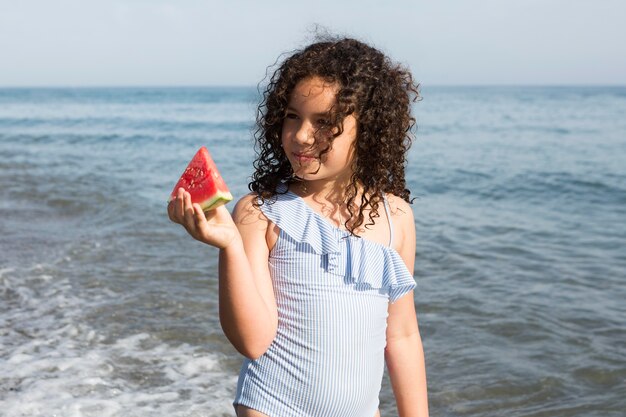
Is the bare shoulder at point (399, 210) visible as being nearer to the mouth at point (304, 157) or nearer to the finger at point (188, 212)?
the mouth at point (304, 157)

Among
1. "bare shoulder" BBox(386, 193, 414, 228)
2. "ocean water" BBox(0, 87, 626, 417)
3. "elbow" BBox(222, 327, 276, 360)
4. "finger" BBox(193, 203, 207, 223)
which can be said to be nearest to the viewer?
"finger" BBox(193, 203, 207, 223)

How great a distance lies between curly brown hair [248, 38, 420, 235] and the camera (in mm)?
2514

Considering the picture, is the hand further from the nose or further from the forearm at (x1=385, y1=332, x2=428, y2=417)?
the forearm at (x1=385, y1=332, x2=428, y2=417)

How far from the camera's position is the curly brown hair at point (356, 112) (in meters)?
2.51

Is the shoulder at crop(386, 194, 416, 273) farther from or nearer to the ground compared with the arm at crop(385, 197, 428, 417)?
farther from the ground

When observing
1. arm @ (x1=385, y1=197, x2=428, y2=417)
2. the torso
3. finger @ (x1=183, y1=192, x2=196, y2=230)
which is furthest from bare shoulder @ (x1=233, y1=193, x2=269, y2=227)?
arm @ (x1=385, y1=197, x2=428, y2=417)

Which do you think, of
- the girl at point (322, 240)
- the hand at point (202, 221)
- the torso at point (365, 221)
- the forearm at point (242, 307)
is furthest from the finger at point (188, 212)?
the torso at point (365, 221)

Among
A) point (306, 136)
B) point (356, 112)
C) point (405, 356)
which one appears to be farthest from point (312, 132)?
point (405, 356)

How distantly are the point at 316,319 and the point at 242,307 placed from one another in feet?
1.04

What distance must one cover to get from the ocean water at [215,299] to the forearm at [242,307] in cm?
94

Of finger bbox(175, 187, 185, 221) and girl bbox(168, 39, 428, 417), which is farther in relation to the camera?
girl bbox(168, 39, 428, 417)

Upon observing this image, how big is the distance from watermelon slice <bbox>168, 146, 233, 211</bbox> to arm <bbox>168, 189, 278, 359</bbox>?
0.05 meters

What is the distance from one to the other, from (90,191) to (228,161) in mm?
7325

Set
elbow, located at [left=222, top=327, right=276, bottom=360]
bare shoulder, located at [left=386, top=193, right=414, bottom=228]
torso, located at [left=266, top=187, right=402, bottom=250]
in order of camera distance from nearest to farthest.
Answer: elbow, located at [left=222, top=327, right=276, bottom=360] < torso, located at [left=266, top=187, right=402, bottom=250] < bare shoulder, located at [left=386, top=193, right=414, bottom=228]
